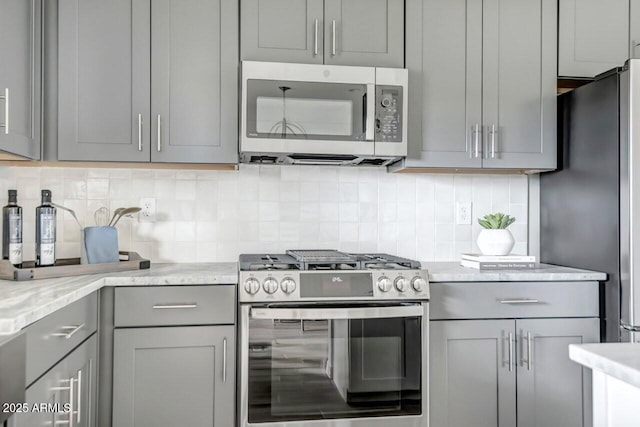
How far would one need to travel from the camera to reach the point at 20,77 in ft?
6.37

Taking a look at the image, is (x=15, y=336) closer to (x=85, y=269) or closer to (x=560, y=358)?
(x=85, y=269)

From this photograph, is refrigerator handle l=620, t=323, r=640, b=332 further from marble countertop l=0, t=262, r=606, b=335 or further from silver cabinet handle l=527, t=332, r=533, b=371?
silver cabinet handle l=527, t=332, r=533, b=371

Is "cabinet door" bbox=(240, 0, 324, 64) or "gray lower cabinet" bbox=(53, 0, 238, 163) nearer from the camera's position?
"gray lower cabinet" bbox=(53, 0, 238, 163)

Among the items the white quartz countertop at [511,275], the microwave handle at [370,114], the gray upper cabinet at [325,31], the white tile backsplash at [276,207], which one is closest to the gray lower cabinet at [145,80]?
the gray upper cabinet at [325,31]

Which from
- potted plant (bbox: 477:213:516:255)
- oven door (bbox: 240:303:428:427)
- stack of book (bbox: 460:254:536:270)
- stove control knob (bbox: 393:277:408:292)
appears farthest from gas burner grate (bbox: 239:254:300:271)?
potted plant (bbox: 477:213:516:255)

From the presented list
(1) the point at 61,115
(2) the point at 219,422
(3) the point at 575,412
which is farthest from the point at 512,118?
(1) the point at 61,115

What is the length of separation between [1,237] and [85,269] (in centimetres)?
61

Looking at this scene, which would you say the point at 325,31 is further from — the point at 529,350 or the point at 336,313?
the point at 529,350

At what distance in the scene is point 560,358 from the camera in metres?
2.22

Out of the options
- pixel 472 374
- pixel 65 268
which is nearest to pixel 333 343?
pixel 472 374

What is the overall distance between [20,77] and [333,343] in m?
1.60

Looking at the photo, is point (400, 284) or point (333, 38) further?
point (333, 38)

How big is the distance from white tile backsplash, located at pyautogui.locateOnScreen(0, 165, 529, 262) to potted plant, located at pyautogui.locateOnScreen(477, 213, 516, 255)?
0.31m

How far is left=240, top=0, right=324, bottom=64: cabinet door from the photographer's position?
7.63ft
